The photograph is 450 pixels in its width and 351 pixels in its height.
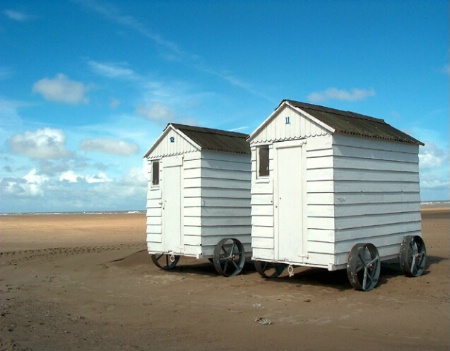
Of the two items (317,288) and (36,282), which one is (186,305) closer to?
(317,288)

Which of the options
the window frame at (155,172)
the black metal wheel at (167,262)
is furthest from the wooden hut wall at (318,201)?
the black metal wheel at (167,262)

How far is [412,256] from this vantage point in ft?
40.9

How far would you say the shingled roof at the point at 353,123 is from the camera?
11251 mm

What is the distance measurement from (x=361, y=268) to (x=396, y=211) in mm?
2221

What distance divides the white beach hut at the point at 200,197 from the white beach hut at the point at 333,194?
1783 mm

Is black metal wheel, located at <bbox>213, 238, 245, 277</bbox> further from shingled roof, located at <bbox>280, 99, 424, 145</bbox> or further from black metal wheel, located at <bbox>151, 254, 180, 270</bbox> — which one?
shingled roof, located at <bbox>280, 99, 424, 145</bbox>

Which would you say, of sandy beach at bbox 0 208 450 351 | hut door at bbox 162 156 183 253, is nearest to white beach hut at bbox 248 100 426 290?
sandy beach at bbox 0 208 450 351

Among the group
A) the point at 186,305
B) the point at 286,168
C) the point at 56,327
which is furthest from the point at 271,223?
the point at 56,327

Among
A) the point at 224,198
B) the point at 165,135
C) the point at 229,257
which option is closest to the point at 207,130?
the point at 165,135

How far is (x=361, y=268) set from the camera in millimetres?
10953

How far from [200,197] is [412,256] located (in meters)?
5.54

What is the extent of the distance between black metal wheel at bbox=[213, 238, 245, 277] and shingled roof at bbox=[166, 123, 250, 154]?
2565mm

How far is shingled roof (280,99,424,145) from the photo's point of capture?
443 inches

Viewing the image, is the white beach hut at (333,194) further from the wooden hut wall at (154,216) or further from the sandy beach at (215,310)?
the wooden hut wall at (154,216)
